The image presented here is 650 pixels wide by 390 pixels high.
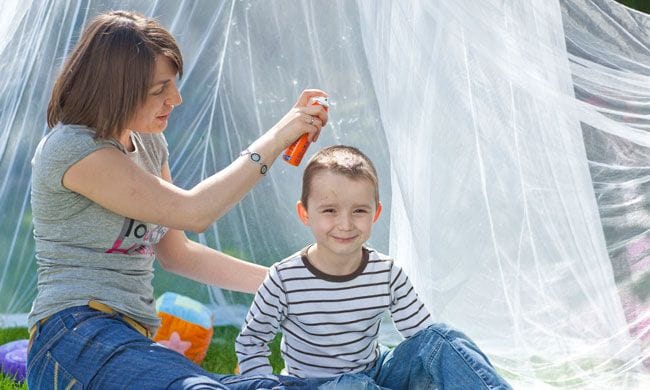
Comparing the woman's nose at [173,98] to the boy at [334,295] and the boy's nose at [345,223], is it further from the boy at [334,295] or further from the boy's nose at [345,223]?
the boy's nose at [345,223]

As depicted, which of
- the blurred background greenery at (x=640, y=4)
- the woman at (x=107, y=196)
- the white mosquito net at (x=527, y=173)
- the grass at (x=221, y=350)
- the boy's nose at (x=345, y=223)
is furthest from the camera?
the blurred background greenery at (x=640, y=4)

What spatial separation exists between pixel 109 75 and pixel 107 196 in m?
0.29

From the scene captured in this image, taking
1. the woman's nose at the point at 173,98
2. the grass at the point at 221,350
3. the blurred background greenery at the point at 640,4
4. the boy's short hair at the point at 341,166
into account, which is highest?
the blurred background greenery at the point at 640,4

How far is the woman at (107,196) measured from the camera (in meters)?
2.35

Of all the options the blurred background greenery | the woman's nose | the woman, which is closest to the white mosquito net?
the woman

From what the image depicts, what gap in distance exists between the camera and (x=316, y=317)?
2.49 metres

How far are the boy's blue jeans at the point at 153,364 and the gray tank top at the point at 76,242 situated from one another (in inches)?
2.3

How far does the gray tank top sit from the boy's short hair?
0.44 m

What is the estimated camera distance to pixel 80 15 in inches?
146

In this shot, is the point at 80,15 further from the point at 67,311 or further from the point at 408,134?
the point at 67,311

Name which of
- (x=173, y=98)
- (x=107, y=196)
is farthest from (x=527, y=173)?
(x=107, y=196)

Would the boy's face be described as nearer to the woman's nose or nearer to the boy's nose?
the boy's nose

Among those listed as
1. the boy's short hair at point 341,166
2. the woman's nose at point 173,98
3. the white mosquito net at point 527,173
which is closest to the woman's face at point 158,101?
the woman's nose at point 173,98

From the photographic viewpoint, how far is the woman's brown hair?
7.91ft
